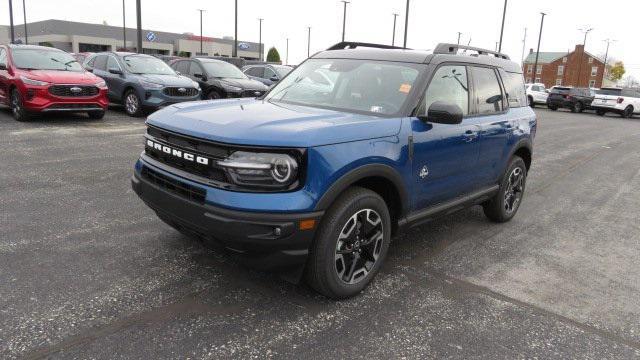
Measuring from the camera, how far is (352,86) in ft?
13.9

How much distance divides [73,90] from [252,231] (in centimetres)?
956

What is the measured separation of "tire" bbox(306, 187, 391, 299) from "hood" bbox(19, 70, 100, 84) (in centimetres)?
952

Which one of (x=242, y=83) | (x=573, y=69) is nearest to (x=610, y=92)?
(x=242, y=83)

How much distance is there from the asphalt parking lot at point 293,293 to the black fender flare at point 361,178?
0.74 meters

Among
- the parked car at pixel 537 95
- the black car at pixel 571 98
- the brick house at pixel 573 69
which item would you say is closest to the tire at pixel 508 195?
the black car at pixel 571 98

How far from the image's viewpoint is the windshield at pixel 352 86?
13.0ft

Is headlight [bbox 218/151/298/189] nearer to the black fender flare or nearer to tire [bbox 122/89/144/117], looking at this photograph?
the black fender flare

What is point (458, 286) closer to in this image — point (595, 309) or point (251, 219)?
point (595, 309)

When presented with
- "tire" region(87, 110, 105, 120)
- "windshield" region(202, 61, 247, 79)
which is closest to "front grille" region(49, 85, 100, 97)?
"tire" region(87, 110, 105, 120)

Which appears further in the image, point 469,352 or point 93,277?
point 93,277

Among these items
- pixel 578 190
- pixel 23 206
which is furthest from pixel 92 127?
pixel 578 190

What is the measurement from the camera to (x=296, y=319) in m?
3.26

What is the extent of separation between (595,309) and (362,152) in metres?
2.13

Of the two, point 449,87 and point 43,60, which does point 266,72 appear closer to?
point 43,60
